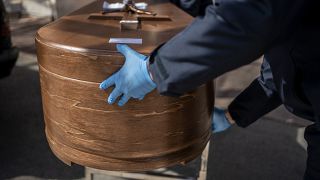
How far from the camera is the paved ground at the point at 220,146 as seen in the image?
2.45 metres

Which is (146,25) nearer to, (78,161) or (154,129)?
(154,129)

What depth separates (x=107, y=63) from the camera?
1.29 m

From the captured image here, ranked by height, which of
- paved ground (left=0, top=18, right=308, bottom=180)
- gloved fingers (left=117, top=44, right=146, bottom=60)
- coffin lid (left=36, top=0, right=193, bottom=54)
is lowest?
paved ground (left=0, top=18, right=308, bottom=180)

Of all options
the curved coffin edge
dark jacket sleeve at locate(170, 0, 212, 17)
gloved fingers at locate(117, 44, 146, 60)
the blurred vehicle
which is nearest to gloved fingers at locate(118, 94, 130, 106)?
gloved fingers at locate(117, 44, 146, 60)

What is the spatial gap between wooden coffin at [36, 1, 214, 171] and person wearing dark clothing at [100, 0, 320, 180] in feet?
0.22

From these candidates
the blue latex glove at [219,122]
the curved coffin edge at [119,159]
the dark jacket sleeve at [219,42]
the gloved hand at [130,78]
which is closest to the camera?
the dark jacket sleeve at [219,42]

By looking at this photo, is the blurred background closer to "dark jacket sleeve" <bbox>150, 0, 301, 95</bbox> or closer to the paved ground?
the paved ground

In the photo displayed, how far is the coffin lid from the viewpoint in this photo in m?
1.34

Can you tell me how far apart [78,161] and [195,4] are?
2.95 ft

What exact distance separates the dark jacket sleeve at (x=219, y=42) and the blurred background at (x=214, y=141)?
56.6 inches

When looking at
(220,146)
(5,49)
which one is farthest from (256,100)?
(5,49)

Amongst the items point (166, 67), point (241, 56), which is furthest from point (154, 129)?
point (241, 56)

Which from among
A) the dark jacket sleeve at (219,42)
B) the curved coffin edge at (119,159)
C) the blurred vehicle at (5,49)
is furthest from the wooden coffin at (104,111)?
the blurred vehicle at (5,49)

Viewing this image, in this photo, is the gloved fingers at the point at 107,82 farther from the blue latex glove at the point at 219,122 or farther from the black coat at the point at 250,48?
the blue latex glove at the point at 219,122
